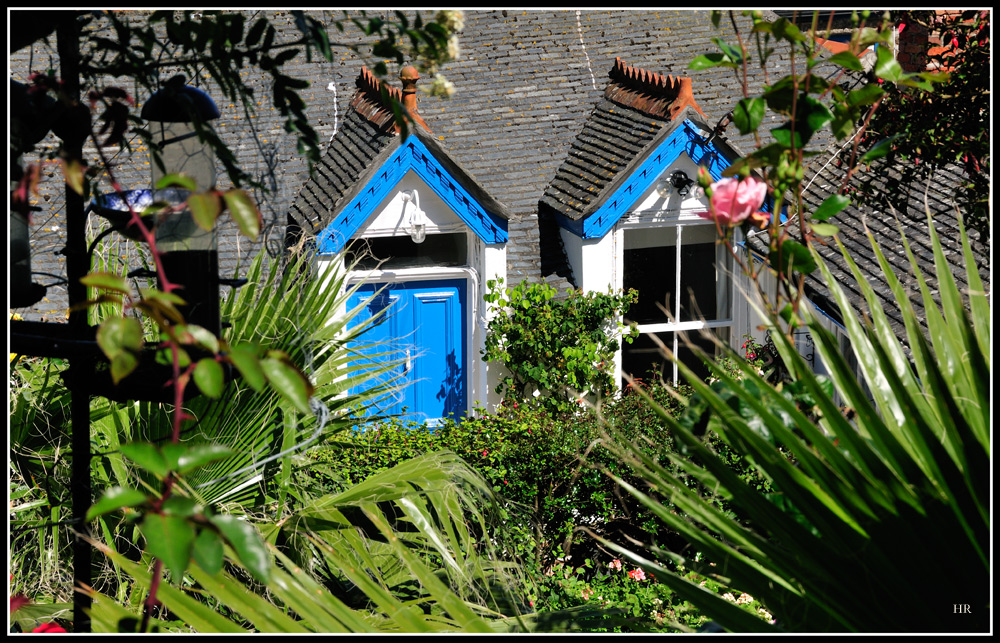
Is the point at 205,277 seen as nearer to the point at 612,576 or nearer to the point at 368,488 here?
the point at 368,488

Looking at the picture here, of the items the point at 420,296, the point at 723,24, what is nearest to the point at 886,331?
the point at 420,296

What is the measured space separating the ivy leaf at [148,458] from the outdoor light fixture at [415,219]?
735cm

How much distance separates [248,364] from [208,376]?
63 millimetres

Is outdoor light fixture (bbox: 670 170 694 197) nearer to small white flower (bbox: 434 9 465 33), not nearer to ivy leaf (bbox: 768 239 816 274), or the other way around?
ivy leaf (bbox: 768 239 816 274)

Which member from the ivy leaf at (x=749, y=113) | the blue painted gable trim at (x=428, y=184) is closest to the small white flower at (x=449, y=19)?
the ivy leaf at (x=749, y=113)

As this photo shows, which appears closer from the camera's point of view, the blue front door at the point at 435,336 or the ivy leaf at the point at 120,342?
the ivy leaf at the point at 120,342

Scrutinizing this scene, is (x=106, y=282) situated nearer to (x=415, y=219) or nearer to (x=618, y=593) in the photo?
(x=618, y=593)

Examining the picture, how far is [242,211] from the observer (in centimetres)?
143

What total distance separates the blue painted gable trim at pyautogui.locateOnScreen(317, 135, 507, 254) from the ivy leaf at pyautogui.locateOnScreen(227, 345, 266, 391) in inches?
276

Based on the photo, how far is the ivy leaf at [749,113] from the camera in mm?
2225

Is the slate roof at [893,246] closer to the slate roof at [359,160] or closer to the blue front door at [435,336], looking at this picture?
the slate roof at [359,160]

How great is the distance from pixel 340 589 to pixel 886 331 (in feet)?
7.74

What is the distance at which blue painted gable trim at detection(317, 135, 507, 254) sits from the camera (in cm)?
829

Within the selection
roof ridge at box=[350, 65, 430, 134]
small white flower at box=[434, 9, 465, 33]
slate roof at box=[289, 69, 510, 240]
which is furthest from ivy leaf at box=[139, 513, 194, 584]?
roof ridge at box=[350, 65, 430, 134]
